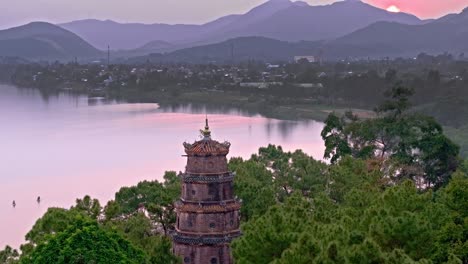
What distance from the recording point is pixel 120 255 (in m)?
13.2

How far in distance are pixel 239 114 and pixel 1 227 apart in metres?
41.6

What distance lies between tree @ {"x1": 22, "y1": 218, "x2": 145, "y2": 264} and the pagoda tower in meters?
2.62

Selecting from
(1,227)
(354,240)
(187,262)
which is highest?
(354,240)

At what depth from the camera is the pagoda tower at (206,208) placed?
1598 cm

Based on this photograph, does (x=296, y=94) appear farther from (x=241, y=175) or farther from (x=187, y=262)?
(x=187, y=262)

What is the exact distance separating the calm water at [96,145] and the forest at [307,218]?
28.4 ft

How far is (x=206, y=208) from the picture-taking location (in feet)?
52.3

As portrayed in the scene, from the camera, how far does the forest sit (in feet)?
42.3

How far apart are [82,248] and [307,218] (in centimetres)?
421

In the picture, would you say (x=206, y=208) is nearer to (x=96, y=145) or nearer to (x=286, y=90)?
(x=96, y=145)

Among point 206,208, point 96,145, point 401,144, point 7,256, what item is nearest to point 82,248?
point 206,208

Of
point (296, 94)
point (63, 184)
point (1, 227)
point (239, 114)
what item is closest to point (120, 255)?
point (1, 227)

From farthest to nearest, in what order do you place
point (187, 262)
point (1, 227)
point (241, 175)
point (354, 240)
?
point (1, 227) < point (241, 175) < point (187, 262) < point (354, 240)

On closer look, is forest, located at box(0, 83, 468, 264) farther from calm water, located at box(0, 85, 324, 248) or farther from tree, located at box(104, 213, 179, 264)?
calm water, located at box(0, 85, 324, 248)
